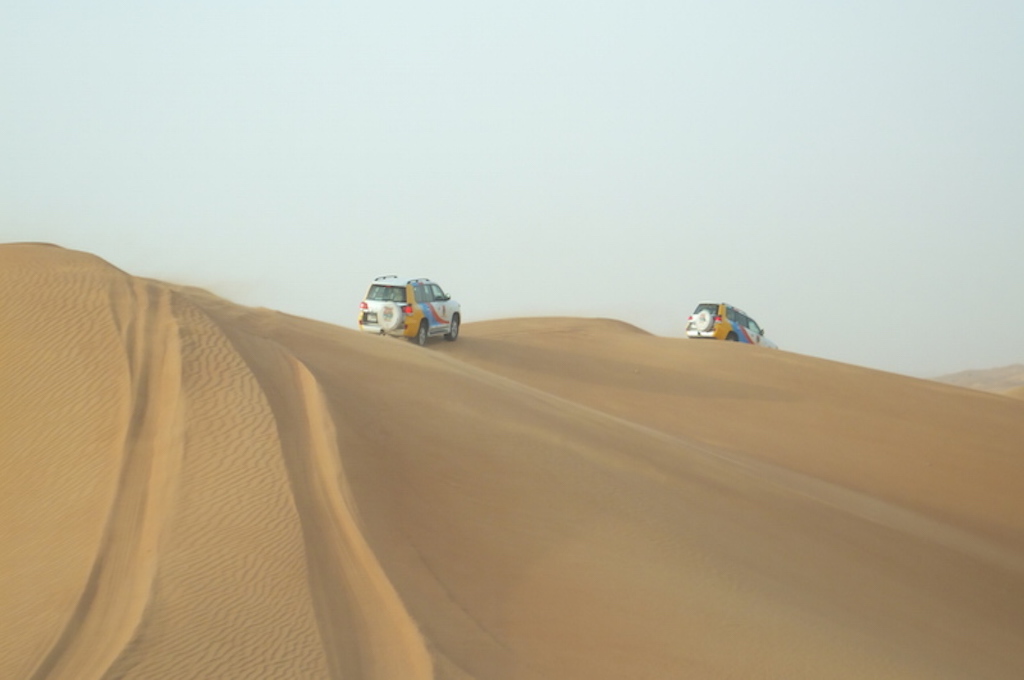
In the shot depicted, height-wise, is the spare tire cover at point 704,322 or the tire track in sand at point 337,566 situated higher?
the spare tire cover at point 704,322

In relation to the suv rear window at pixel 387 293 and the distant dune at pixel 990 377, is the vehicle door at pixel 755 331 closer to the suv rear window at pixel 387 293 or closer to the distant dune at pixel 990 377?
the suv rear window at pixel 387 293

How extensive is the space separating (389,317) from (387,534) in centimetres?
1694

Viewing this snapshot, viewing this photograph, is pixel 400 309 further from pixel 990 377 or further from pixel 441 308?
pixel 990 377

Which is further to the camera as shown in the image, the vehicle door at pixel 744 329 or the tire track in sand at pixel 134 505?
the vehicle door at pixel 744 329

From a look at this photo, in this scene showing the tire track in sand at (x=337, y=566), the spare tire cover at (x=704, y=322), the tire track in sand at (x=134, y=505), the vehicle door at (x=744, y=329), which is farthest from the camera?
the vehicle door at (x=744, y=329)

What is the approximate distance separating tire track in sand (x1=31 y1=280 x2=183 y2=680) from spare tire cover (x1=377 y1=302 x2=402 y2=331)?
1235cm

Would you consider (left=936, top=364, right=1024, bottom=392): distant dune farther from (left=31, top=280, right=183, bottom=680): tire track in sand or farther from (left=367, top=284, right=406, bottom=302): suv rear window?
(left=31, top=280, right=183, bottom=680): tire track in sand

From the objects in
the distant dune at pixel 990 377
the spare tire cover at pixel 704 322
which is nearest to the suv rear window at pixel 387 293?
the spare tire cover at pixel 704 322

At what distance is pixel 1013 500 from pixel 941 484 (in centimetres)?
136

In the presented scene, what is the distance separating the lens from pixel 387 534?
987 centimetres

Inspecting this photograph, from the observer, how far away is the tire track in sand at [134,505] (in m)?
7.61

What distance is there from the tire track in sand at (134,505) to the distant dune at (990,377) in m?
130

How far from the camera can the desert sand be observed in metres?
8.23

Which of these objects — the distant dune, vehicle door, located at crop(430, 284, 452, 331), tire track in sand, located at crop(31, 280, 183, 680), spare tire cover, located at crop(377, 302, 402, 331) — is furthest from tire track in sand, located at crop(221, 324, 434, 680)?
the distant dune
